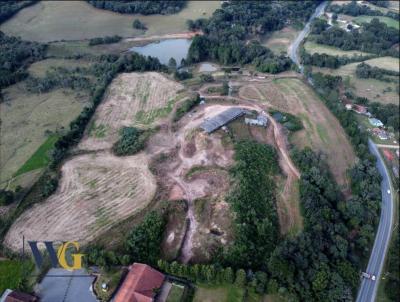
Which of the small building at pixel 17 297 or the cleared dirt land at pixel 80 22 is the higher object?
the cleared dirt land at pixel 80 22

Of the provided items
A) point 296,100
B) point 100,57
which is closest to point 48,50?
point 100,57

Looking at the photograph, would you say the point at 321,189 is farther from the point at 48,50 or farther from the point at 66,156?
the point at 48,50

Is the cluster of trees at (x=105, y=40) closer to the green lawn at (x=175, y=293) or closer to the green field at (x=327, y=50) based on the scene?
the green field at (x=327, y=50)

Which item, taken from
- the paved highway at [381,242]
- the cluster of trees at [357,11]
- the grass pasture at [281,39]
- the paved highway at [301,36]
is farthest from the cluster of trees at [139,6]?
the paved highway at [381,242]

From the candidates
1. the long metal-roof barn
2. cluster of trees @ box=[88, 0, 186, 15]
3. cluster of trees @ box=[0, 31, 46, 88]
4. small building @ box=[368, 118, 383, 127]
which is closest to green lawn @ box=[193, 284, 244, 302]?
the long metal-roof barn

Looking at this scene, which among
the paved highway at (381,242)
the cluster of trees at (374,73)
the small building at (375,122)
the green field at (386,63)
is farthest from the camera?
the green field at (386,63)

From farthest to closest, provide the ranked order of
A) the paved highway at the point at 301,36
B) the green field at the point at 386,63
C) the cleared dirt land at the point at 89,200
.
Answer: the paved highway at the point at 301,36 → the green field at the point at 386,63 → the cleared dirt land at the point at 89,200
